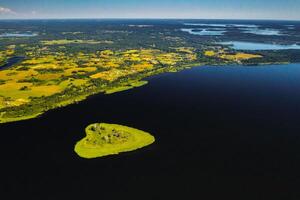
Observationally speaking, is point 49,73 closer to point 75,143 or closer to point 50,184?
point 75,143

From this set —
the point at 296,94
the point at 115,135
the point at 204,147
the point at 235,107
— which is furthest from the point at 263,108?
the point at 115,135

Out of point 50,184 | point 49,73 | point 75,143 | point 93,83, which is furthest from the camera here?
point 49,73

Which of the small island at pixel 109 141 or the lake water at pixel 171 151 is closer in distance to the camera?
the lake water at pixel 171 151

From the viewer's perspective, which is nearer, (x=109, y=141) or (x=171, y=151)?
(x=171, y=151)

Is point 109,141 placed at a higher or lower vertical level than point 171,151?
higher
